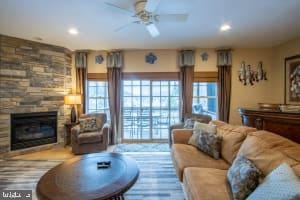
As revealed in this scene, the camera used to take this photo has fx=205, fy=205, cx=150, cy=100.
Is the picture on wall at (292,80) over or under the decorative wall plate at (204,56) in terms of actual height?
under

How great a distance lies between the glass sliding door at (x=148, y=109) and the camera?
5875 mm

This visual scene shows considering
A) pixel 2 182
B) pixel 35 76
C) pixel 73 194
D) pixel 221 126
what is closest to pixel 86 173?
pixel 73 194

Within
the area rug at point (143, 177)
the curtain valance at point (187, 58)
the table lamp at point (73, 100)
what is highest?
the curtain valance at point (187, 58)

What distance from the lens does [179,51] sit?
562cm

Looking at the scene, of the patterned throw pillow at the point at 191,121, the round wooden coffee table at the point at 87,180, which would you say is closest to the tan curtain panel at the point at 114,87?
the patterned throw pillow at the point at 191,121

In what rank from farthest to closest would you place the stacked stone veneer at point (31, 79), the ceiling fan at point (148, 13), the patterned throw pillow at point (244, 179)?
1. the stacked stone veneer at point (31, 79)
2. the ceiling fan at point (148, 13)
3. the patterned throw pillow at point (244, 179)

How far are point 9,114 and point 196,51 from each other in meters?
4.79

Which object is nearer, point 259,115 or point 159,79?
point 259,115

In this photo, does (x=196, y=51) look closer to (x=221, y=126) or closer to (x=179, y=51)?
(x=179, y=51)

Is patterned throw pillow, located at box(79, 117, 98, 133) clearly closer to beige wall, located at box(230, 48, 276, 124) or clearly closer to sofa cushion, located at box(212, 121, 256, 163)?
sofa cushion, located at box(212, 121, 256, 163)

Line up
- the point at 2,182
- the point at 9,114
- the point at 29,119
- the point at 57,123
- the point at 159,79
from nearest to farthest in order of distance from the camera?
1. the point at 2,182
2. the point at 9,114
3. the point at 29,119
4. the point at 57,123
5. the point at 159,79

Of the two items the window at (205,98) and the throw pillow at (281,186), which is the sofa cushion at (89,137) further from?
the throw pillow at (281,186)

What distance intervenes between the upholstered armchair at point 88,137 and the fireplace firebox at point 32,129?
85 centimetres

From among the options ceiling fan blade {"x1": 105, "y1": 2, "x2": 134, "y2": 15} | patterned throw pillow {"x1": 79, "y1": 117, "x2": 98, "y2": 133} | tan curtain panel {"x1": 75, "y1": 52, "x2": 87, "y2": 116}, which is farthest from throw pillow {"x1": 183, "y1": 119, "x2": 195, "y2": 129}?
tan curtain panel {"x1": 75, "y1": 52, "x2": 87, "y2": 116}
